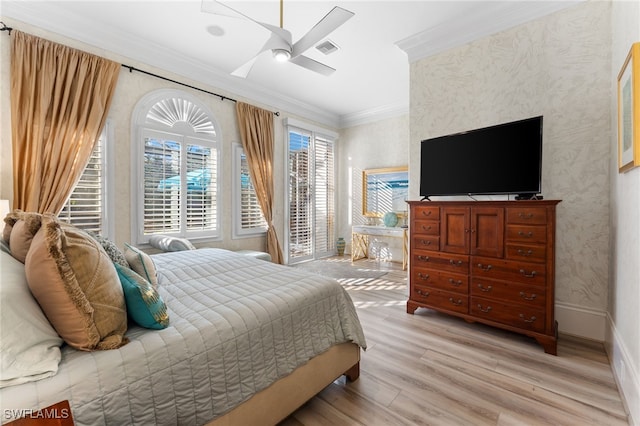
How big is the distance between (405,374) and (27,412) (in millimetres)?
1937

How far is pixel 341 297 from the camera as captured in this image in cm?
185

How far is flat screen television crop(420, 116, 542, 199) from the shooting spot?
7.77 feet

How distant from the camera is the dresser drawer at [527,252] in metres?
2.22

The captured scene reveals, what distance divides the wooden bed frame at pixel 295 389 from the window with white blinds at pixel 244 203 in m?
2.93

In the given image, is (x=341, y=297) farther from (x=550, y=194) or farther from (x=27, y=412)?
(x=550, y=194)

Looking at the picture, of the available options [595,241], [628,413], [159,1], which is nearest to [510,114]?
[595,241]

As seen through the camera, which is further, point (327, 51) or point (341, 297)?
point (327, 51)

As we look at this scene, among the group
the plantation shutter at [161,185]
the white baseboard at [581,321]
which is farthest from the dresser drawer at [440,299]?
the plantation shutter at [161,185]

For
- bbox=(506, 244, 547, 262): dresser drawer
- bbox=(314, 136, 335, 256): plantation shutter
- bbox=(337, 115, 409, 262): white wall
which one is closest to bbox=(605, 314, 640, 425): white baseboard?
bbox=(506, 244, 547, 262): dresser drawer

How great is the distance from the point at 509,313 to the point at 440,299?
587 millimetres

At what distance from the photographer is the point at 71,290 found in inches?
38.4

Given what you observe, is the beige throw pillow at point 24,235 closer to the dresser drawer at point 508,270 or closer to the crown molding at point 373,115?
the dresser drawer at point 508,270

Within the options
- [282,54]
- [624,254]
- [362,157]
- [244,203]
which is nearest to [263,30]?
[282,54]

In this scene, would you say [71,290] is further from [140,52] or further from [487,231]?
[140,52]
